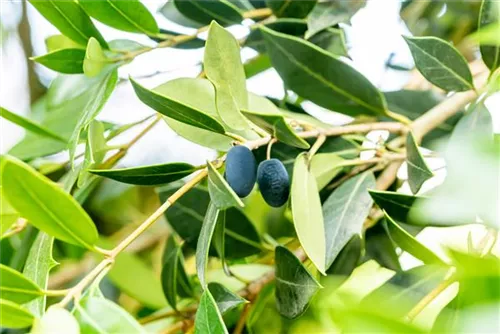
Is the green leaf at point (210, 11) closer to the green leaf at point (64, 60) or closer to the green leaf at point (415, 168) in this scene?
the green leaf at point (64, 60)

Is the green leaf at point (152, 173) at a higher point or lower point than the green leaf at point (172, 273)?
higher

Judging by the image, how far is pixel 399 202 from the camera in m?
0.48

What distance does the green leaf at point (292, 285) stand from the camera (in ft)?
1.55

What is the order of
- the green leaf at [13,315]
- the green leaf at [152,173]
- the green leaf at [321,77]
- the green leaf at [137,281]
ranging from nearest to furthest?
the green leaf at [13,315] → the green leaf at [152,173] → the green leaf at [321,77] → the green leaf at [137,281]

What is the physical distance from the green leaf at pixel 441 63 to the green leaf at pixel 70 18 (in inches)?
10.7

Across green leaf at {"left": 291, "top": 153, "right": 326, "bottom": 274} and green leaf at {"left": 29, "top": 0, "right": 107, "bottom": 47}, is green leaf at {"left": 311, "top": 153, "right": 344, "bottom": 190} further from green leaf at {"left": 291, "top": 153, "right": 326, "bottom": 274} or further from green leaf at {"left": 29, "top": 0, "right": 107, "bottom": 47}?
green leaf at {"left": 29, "top": 0, "right": 107, "bottom": 47}

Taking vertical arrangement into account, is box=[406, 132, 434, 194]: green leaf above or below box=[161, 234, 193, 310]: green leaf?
above

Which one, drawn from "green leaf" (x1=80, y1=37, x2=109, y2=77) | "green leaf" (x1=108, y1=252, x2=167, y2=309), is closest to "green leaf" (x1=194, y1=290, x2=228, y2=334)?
"green leaf" (x1=80, y1=37, x2=109, y2=77)

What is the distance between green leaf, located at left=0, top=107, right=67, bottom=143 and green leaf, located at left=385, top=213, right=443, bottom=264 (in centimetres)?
34

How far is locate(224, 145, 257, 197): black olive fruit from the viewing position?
17.5 inches

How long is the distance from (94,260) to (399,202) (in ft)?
1.99

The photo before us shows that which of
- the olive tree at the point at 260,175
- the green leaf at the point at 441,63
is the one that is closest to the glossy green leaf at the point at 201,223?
the olive tree at the point at 260,175

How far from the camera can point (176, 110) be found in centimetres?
44

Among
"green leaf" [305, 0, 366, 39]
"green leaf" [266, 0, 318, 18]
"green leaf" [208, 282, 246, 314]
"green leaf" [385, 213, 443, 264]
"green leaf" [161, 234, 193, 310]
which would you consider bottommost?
"green leaf" [161, 234, 193, 310]
